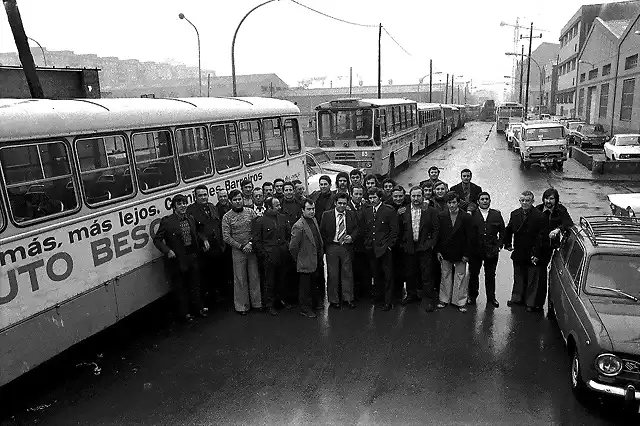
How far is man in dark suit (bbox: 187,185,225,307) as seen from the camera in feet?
25.2

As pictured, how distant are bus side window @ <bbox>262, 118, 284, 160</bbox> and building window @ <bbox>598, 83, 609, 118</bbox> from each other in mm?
40876

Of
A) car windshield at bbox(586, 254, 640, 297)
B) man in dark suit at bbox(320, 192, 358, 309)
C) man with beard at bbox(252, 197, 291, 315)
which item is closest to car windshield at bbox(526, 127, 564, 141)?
man in dark suit at bbox(320, 192, 358, 309)

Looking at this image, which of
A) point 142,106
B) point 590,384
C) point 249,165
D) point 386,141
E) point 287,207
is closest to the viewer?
point 590,384

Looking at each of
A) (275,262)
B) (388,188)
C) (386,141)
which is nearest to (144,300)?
A: (275,262)

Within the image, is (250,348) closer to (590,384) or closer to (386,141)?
→ (590,384)

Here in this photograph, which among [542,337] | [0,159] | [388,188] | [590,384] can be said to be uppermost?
[0,159]

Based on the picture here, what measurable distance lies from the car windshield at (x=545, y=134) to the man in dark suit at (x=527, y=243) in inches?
725

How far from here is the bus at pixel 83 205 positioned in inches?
212

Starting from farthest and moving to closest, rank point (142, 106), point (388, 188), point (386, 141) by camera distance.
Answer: point (386, 141), point (388, 188), point (142, 106)

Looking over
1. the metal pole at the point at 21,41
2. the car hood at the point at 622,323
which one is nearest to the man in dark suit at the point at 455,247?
the car hood at the point at 622,323

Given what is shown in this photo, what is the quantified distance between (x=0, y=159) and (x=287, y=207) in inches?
165

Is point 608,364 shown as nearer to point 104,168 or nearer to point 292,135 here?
point 104,168

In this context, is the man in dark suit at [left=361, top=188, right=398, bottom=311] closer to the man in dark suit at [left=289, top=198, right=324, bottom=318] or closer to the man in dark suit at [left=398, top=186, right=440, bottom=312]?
the man in dark suit at [left=398, top=186, right=440, bottom=312]

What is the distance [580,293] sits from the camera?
5.68 meters
